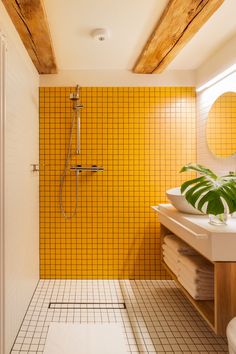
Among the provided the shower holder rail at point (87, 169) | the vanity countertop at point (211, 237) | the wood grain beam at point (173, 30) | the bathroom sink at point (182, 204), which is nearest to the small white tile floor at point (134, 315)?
the vanity countertop at point (211, 237)

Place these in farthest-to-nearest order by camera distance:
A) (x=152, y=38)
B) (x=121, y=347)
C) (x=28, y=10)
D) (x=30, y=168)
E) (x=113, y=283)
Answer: (x=113, y=283) → (x=30, y=168) → (x=152, y=38) → (x=121, y=347) → (x=28, y=10)

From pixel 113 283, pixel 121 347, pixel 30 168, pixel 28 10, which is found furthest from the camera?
pixel 113 283

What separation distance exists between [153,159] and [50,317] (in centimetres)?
173

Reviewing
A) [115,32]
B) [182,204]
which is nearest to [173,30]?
[115,32]

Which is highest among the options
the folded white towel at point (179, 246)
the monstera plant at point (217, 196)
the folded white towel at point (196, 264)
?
the monstera plant at point (217, 196)

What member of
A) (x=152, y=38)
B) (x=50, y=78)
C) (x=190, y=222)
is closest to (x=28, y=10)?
(x=152, y=38)

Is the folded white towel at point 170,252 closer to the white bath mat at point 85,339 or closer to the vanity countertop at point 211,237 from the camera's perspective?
the vanity countertop at point 211,237

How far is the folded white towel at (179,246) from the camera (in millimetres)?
2256

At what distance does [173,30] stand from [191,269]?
1663 mm

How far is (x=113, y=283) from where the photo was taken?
2988 mm

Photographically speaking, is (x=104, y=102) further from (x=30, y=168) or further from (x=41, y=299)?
(x=41, y=299)

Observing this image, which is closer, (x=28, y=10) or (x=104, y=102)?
(x=28, y=10)

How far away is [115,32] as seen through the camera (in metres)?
2.27

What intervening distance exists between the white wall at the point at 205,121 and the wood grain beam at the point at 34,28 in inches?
57.5
